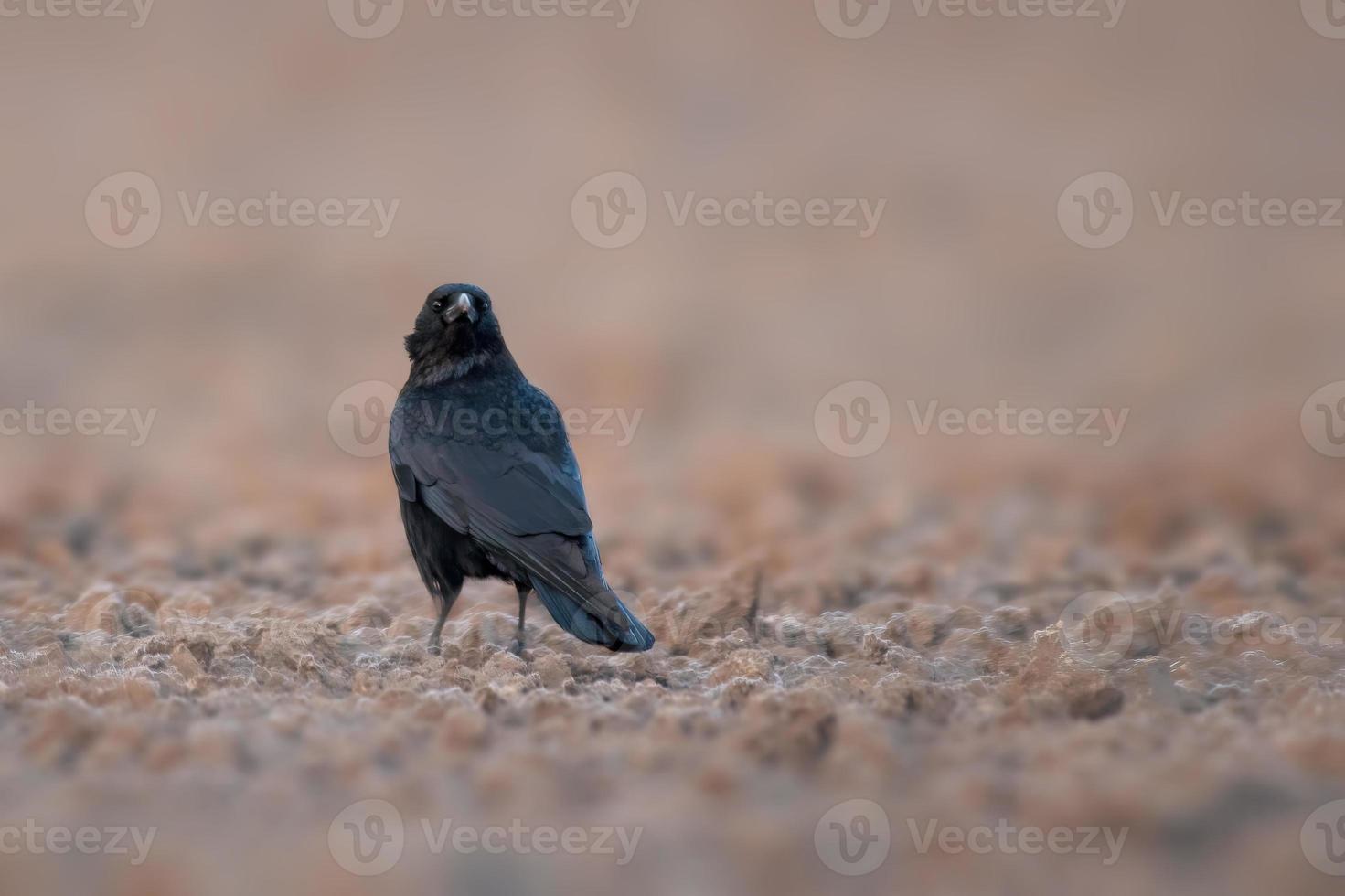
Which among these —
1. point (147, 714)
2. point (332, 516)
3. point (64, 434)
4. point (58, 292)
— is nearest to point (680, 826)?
point (147, 714)

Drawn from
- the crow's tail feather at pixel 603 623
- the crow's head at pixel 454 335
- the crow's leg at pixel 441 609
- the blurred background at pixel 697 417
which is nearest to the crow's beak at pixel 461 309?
the crow's head at pixel 454 335

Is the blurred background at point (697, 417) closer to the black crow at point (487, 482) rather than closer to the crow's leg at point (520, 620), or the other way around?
the crow's leg at point (520, 620)

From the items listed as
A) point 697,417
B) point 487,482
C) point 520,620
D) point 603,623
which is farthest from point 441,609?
point 697,417

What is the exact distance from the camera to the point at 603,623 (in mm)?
5555

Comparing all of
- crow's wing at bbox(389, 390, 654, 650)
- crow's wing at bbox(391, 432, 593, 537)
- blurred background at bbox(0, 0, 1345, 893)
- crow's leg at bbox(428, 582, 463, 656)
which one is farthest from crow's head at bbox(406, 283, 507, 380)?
blurred background at bbox(0, 0, 1345, 893)

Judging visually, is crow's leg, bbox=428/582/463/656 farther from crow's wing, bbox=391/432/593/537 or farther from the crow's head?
the crow's head

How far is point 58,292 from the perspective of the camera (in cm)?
1323

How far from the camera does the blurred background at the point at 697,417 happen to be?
13.3 ft

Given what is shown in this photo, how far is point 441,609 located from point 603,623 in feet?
3.72

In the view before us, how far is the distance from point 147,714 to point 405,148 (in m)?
11.9

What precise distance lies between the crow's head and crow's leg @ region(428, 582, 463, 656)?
3.52 feet

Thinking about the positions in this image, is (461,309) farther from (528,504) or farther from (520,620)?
(520,620)

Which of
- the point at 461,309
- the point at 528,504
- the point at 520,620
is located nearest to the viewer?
the point at 528,504

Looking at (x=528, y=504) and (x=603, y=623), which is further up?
(x=528, y=504)
